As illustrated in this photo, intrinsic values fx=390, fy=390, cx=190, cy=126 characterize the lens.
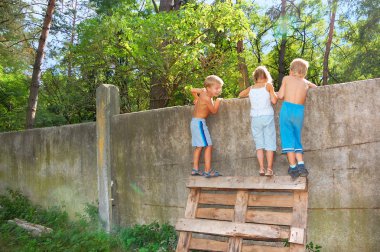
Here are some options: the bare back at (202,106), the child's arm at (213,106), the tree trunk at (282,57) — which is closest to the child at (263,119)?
the child's arm at (213,106)

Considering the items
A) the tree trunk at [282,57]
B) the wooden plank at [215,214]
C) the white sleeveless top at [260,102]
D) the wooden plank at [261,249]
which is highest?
the tree trunk at [282,57]

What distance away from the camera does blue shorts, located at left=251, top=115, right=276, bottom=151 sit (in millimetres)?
4258

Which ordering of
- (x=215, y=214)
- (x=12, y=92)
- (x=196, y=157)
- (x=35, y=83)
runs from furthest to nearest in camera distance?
(x=12, y=92) < (x=35, y=83) < (x=196, y=157) < (x=215, y=214)

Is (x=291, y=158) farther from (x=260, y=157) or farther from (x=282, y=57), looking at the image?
(x=282, y=57)

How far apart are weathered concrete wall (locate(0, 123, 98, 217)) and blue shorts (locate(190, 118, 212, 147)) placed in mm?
2385

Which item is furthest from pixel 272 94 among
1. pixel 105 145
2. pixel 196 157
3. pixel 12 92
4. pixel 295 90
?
pixel 12 92

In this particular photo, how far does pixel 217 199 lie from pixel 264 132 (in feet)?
3.14

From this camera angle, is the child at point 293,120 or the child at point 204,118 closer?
the child at point 293,120

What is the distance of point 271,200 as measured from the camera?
4.15 metres

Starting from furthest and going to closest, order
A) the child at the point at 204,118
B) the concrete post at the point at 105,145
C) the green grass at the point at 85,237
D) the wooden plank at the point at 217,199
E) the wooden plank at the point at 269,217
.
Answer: the concrete post at the point at 105,145 < the green grass at the point at 85,237 < the child at the point at 204,118 < the wooden plank at the point at 217,199 < the wooden plank at the point at 269,217

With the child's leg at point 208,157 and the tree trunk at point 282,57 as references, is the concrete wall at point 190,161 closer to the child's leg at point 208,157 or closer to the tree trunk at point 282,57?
the child's leg at point 208,157

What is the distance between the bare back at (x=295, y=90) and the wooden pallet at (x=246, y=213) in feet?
2.74

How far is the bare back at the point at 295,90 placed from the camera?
4.10 metres

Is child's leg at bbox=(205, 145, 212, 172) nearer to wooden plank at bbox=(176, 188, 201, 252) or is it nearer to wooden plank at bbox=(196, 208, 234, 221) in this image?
wooden plank at bbox=(176, 188, 201, 252)
